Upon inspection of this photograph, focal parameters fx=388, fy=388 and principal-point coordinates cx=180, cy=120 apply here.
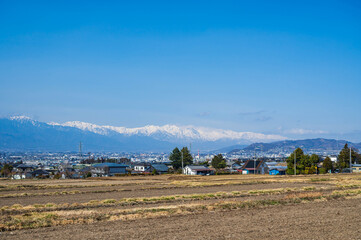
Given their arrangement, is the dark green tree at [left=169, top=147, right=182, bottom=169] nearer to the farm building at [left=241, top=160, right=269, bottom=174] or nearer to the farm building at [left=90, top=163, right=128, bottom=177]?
the farm building at [left=90, top=163, right=128, bottom=177]

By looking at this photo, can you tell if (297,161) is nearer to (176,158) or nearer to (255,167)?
(255,167)

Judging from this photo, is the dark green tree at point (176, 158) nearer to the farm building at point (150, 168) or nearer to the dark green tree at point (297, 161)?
the farm building at point (150, 168)

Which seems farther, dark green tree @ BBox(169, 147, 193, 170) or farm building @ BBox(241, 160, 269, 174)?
dark green tree @ BBox(169, 147, 193, 170)

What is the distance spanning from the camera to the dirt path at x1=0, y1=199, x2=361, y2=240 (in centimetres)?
1402

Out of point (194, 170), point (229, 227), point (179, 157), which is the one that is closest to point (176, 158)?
point (179, 157)

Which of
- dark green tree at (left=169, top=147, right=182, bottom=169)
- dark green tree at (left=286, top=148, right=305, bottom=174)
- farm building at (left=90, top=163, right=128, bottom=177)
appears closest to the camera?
dark green tree at (left=286, top=148, right=305, bottom=174)

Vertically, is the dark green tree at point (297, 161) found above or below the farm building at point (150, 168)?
above

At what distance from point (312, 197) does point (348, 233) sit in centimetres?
1217

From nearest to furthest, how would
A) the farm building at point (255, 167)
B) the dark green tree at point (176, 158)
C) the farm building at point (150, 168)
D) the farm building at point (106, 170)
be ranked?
1. the farm building at point (106, 170)
2. the farm building at point (255, 167)
3. the dark green tree at point (176, 158)
4. the farm building at point (150, 168)

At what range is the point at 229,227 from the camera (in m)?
15.7

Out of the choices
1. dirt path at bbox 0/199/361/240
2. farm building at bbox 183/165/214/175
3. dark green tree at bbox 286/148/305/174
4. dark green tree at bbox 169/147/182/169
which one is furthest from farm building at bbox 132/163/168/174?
dirt path at bbox 0/199/361/240

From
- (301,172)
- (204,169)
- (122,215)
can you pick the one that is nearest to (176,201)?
(122,215)

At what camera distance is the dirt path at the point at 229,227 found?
14.0 meters

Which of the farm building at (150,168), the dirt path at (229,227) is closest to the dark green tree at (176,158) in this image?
the farm building at (150,168)
